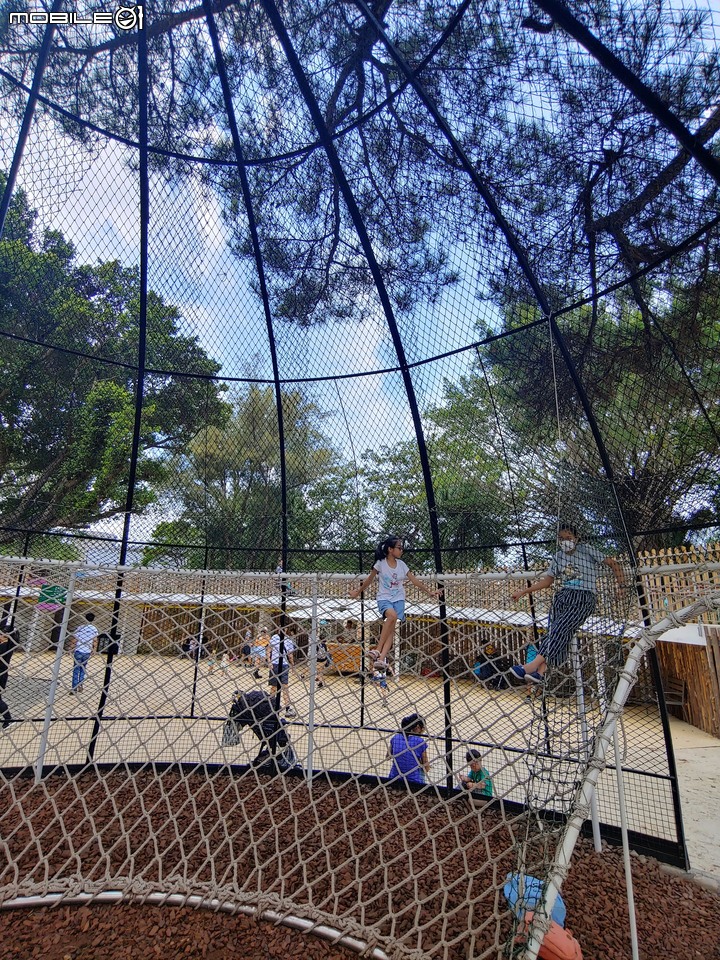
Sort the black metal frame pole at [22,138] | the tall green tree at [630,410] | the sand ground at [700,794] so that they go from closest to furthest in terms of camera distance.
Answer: the tall green tree at [630,410]
the sand ground at [700,794]
the black metal frame pole at [22,138]

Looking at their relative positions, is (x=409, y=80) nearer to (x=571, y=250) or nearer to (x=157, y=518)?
(x=571, y=250)

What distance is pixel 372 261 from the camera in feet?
15.1

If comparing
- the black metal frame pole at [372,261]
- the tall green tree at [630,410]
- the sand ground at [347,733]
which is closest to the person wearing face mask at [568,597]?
the sand ground at [347,733]

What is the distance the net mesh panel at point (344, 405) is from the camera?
118 inches

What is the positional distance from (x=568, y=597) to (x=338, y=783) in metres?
2.80

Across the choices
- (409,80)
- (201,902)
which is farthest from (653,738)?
(409,80)

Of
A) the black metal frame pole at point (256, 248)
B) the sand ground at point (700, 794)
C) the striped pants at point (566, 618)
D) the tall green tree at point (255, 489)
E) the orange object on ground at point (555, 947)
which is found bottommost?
the sand ground at point (700, 794)

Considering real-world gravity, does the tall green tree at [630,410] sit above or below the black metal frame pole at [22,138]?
below

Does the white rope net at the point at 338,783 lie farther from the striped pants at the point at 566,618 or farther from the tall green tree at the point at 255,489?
the tall green tree at the point at 255,489

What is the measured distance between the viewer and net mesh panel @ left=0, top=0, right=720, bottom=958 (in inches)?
118

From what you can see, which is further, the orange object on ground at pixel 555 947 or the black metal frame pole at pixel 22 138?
the black metal frame pole at pixel 22 138

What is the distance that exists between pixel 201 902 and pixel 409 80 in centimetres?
523

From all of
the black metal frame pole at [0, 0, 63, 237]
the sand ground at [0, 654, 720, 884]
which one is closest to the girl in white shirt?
the sand ground at [0, 654, 720, 884]

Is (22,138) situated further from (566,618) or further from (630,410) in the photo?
(566,618)
